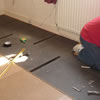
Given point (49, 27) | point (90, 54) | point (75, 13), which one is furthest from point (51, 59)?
point (49, 27)

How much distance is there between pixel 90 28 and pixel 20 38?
131 centimetres

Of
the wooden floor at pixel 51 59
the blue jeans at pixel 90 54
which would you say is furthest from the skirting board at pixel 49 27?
the blue jeans at pixel 90 54

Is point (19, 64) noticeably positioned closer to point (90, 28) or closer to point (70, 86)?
point (70, 86)

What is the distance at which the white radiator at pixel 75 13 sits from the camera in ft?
8.59

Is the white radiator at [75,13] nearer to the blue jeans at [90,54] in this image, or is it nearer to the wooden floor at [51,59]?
the wooden floor at [51,59]

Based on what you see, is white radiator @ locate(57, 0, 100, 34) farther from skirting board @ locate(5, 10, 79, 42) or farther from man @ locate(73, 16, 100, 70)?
man @ locate(73, 16, 100, 70)

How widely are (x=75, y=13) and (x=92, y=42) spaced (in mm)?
736

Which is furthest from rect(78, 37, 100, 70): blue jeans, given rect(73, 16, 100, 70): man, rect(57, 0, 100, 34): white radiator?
rect(57, 0, 100, 34): white radiator

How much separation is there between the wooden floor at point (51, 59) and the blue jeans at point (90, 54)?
83mm

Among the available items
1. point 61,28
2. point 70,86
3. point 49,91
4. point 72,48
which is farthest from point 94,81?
point 61,28

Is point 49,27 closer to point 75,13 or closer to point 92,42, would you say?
point 75,13

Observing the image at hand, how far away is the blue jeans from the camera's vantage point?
7.45 ft

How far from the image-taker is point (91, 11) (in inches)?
104

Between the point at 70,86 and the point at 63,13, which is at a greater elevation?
the point at 63,13
